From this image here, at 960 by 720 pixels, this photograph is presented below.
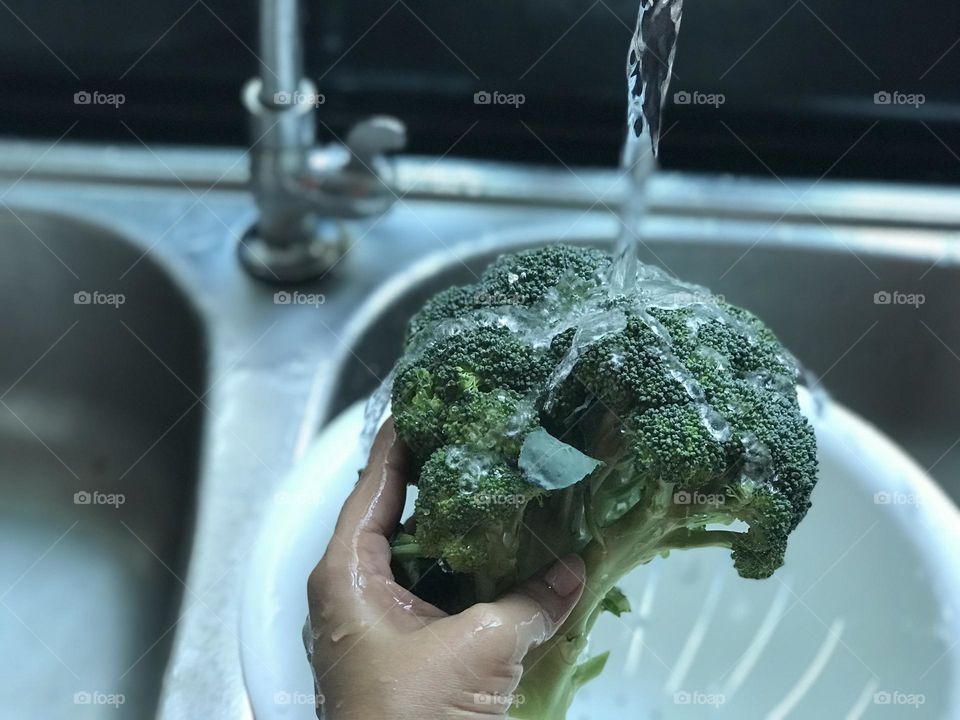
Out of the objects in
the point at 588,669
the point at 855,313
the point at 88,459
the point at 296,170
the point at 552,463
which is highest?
the point at 296,170

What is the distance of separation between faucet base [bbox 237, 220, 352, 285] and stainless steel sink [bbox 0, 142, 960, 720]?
2cm

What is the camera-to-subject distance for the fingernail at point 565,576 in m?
0.79

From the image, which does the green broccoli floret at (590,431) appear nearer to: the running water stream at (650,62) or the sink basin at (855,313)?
the running water stream at (650,62)

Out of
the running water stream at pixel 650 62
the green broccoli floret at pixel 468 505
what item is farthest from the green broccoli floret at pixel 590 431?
the running water stream at pixel 650 62

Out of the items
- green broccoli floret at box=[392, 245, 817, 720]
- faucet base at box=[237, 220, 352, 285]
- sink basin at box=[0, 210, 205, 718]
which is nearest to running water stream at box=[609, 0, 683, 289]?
green broccoli floret at box=[392, 245, 817, 720]

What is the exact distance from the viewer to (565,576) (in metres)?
0.79

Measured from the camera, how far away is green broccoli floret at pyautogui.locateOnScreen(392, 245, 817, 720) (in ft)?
2.45

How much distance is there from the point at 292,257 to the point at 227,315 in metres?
0.12

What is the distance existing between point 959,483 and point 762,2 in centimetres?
68

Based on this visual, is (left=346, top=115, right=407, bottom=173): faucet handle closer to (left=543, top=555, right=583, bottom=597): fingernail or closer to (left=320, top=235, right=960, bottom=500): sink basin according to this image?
(left=320, top=235, right=960, bottom=500): sink basin

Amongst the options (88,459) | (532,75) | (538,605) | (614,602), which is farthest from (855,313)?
(88,459)

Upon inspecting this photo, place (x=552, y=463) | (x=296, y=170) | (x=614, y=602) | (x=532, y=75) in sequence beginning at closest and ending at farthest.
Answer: (x=552, y=463), (x=614, y=602), (x=296, y=170), (x=532, y=75)

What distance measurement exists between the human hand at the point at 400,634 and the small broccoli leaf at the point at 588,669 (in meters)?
0.15

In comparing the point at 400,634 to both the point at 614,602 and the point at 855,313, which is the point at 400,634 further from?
the point at 855,313
